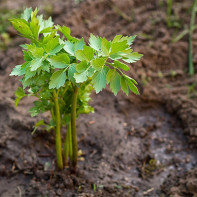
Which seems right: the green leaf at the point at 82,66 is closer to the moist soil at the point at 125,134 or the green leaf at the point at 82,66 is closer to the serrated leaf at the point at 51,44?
the serrated leaf at the point at 51,44

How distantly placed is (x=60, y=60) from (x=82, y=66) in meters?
0.13

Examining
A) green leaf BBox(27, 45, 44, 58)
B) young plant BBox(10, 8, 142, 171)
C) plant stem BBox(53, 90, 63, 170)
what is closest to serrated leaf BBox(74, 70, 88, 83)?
young plant BBox(10, 8, 142, 171)

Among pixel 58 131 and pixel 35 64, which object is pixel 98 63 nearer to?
pixel 35 64

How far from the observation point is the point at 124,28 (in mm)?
3846

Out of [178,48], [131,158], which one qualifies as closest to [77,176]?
[131,158]

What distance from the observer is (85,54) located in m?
1.60

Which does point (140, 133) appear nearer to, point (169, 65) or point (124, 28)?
point (169, 65)

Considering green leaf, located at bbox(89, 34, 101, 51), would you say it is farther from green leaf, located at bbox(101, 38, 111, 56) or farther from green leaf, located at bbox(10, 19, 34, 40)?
green leaf, located at bbox(10, 19, 34, 40)

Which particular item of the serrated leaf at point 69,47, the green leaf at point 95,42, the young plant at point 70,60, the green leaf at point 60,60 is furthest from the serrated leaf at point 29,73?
the green leaf at point 95,42

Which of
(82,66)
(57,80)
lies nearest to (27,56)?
(57,80)

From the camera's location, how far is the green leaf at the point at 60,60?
5.32 feet

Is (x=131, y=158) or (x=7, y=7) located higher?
(x=7, y=7)

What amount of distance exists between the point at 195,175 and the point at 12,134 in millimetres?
1432

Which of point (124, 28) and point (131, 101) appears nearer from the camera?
point (131, 101)
